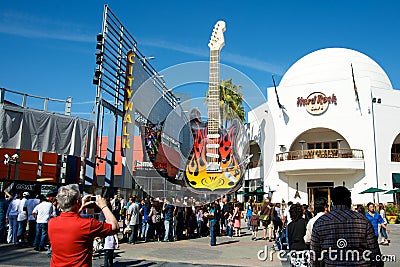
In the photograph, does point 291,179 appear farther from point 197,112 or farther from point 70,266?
point 70,266

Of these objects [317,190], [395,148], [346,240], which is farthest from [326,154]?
[346,240]

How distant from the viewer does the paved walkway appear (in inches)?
341

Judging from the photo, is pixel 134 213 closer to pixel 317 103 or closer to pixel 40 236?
pixel 40 236

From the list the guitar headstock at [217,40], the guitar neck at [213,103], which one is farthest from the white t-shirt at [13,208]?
the guitar headstock at [217,40]

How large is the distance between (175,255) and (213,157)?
9.78 ft

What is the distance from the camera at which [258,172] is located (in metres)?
31.5

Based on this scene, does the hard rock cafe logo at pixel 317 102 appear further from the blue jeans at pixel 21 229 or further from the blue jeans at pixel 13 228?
the blue jeans at pixel 13 228

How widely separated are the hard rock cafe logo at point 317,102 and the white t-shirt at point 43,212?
22016 mm

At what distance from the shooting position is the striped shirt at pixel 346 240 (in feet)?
10.8

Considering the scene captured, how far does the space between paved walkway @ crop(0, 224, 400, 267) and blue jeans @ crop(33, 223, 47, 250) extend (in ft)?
0.71

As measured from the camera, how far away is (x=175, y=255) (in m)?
9.93

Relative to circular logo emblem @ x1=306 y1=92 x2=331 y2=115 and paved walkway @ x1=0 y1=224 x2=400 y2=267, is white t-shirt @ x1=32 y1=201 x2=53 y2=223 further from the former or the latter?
circular logo emblem @ x1=306 y1=92 x2=331 y2=115

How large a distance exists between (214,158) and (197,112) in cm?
233

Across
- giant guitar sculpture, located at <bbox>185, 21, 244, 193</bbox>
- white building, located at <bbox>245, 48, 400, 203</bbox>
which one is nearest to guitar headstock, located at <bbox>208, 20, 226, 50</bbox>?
giant guitar sculpture, located at <bbox>185, 21, 244, 193</bbox>
